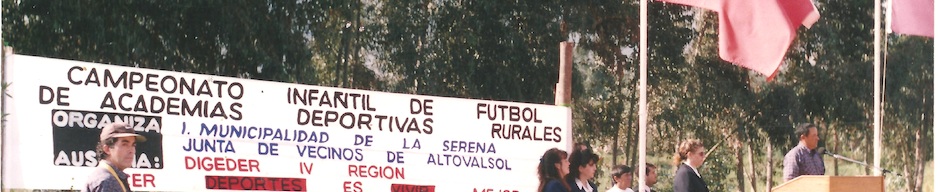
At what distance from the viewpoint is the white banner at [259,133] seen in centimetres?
920

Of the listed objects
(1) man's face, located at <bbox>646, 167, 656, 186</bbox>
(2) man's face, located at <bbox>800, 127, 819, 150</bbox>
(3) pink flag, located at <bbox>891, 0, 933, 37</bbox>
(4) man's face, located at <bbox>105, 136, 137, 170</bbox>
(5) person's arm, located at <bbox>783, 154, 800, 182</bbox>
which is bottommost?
(1) man's face, located at <bbox>646, 167, 656, 186</bbox>

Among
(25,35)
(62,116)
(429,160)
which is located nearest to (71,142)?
(62,116)

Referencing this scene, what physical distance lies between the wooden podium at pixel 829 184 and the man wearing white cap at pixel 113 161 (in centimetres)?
466

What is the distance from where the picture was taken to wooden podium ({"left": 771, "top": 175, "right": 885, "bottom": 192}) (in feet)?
34.3

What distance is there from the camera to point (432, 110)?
1093 centimetres

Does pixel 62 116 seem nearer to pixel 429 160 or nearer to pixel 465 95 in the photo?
pixel 429 160

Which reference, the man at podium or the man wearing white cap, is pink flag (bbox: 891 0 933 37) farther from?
the man wearing white cap

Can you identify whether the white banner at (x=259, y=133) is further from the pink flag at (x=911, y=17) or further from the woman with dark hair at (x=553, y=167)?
the pink flag at (x=911, y=17)

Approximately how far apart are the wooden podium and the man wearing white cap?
4.66 meters

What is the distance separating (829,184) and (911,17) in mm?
6560

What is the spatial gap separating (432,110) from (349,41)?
11410 millimetres

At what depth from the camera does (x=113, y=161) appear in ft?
27.1

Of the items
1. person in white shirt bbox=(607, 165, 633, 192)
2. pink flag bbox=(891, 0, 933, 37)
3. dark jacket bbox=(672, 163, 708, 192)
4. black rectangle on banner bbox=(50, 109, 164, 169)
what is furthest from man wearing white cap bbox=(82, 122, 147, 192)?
pink flag bbox=(891, 0, 933, 37)

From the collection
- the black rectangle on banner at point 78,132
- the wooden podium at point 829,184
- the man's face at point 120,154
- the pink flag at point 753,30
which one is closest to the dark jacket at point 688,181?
the wooden podium at point 829,184
